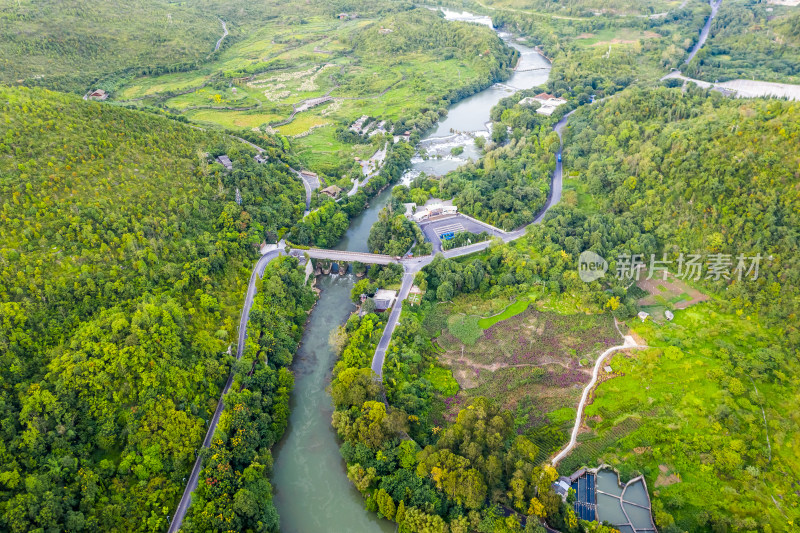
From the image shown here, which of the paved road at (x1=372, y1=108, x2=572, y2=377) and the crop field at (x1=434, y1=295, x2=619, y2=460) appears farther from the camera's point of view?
the paved road at (x1=372, y1=108, x2=572, y2=377)

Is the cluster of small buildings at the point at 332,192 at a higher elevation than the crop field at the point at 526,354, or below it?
higher

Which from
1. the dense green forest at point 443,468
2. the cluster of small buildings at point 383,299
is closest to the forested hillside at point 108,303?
the dense green forest at point 443,468

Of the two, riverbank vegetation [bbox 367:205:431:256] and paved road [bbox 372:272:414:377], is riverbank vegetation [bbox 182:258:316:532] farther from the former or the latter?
riverbank vegetation [bbox 367:205:431:256]

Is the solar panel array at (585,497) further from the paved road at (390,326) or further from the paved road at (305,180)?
the paved road at (305,180)

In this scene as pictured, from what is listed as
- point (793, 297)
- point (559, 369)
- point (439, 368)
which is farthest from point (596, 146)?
point (439, 368)

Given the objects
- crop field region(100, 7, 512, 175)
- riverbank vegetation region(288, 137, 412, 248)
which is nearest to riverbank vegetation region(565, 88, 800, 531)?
riverbank vegetation region(288, 137, 412, 248)

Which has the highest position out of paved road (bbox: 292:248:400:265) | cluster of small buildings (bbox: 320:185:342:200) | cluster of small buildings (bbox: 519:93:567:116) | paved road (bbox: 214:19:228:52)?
paved road (bbox: 214:19:228:52)
